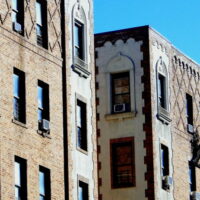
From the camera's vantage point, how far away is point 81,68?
1831 inches

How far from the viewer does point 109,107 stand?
2082 inches

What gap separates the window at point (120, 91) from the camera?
5281 cm

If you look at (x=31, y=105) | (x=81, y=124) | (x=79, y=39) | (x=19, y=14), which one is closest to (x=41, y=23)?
(x=19, y=14)

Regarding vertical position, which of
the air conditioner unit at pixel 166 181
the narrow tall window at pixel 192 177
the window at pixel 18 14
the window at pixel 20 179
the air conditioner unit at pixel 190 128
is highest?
the window at pixel 18 14

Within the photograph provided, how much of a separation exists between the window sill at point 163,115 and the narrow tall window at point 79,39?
22.8 ft

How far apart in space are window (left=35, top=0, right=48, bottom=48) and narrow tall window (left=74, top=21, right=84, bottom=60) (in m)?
2.70

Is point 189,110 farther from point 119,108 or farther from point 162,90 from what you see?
point 119,108

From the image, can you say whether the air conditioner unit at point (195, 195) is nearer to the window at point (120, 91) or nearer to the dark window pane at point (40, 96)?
the window at point (120, 91)

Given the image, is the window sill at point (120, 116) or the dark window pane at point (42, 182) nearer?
the dark window pane at point (42, 182)

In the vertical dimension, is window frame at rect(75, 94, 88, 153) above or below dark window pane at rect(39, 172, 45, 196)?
above

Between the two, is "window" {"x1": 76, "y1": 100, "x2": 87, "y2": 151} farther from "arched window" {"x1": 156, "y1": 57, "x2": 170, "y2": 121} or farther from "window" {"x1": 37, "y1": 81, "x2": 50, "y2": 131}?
"arched window" {"x1": 156, "y1": 57, "x2": 170, "y2": 121}

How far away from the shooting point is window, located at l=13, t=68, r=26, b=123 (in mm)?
41625

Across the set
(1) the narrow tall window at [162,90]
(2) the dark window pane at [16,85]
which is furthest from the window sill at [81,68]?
(1) the narrow tall window at [162,90]

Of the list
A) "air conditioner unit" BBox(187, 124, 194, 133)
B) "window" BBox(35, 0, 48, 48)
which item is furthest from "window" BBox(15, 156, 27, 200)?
"air conditioner unit" BBox(187, 124, 194, 133)
